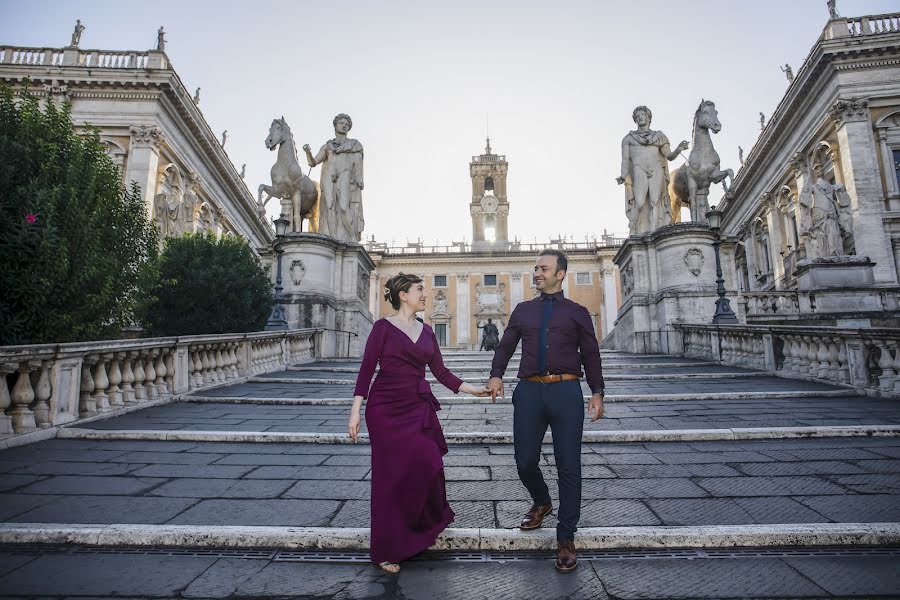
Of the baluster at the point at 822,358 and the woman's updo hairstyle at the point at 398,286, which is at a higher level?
the woman's updo hairstyle at the point at 398,286

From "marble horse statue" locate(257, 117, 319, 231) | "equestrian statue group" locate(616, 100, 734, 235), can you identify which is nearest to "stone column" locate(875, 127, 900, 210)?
"equestrian statue group" locate(616, 100, 734, 235)

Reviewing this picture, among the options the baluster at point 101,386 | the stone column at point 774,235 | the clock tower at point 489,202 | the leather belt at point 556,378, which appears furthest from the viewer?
the clock tower at point 489,202

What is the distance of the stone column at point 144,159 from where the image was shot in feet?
69.7

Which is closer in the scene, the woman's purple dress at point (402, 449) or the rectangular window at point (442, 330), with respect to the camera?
the woman's purple dress at point (402, 449)

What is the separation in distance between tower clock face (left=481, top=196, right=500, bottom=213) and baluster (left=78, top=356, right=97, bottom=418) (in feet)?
165

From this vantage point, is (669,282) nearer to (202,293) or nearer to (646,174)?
(646,174)

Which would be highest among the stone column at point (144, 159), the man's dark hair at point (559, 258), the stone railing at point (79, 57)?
the stone railing at point (79, 57)

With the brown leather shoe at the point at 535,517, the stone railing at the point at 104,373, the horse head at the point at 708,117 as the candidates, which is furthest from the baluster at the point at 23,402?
the horse head at the point at 708,117

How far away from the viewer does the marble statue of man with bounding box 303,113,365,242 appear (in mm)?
14812

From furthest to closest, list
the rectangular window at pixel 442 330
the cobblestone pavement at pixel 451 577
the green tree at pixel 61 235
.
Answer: the rectangular window at pixel 442 330 < the green tree at pixel 61 235 < the cobblestone pavement at pixel 451 577

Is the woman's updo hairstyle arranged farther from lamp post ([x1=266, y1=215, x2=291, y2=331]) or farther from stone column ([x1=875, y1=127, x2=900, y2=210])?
stone column ([x1=875, y1=127, x2=900, y2=210])

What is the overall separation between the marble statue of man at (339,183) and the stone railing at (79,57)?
1431cm

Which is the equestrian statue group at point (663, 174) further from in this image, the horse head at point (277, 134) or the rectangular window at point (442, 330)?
the rectangular window at point (442, 330)

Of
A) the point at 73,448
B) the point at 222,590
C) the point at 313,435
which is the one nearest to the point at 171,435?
the point at 73,448
